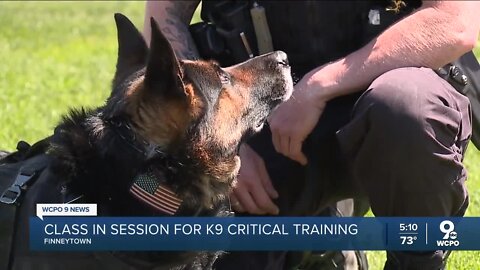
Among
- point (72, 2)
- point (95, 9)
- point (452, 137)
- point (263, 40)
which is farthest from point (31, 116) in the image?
point (72, 2)

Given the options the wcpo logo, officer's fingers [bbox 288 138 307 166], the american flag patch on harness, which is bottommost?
the wcpo logo

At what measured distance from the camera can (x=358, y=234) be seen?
3.31m

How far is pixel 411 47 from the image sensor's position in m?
2.94

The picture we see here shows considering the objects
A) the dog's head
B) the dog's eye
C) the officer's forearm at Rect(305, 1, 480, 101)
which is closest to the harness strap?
the dog's head

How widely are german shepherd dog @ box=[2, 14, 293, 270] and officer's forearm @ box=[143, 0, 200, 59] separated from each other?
2.21 ft

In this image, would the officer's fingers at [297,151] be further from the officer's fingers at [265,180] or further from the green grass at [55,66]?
the green grass at [55,66]

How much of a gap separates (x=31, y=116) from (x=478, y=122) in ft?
13.1

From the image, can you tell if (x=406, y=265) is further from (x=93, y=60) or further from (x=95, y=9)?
(x=95, y=9)

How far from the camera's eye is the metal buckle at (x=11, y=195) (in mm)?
2658

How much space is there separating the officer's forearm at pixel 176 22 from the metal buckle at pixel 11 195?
3.31 feet

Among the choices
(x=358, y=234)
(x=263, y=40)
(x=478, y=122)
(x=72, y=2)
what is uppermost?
(x=263, y=40)

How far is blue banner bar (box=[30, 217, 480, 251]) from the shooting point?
103 inches

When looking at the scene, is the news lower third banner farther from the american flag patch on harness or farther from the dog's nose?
the dog's nose

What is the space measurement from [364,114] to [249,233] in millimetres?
Answer: 619
